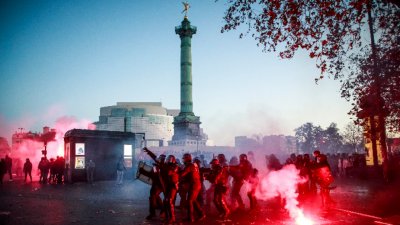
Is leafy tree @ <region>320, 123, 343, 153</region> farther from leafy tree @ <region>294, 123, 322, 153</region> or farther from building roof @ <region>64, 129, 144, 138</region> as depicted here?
building roof @ <region>64, 129, 144, 138</region>

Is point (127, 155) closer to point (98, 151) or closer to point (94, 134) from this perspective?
point (98, 151)

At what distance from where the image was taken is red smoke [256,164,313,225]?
11.6m

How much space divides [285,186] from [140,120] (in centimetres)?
12229

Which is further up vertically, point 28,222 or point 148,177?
point 148,177

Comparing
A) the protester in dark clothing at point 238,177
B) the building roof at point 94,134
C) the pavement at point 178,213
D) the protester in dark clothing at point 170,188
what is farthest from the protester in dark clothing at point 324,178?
the building roof at point 94,134

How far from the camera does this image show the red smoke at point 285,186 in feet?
38.1

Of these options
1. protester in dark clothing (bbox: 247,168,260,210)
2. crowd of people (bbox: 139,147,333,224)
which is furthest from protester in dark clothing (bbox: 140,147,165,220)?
protester in dark clothing (bbox: 247,168,260,210)

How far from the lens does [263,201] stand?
15.0 metres

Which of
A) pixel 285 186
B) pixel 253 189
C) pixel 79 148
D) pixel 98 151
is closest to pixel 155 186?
pixel 253 189

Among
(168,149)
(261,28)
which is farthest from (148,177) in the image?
(168,149)

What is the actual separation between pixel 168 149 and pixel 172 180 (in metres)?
67.4

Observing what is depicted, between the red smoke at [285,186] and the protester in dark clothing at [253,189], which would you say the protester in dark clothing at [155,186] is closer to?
the protester in dark clothing at [253,189]

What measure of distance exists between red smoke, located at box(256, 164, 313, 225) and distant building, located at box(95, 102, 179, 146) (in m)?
116

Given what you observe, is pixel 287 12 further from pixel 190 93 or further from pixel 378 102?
pixel 190 93
